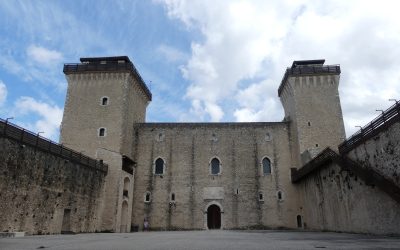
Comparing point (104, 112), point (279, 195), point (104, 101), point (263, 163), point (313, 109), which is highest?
point (104, 101)

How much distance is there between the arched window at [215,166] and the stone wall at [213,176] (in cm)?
33

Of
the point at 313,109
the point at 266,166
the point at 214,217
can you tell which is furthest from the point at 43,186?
the point at 313,109

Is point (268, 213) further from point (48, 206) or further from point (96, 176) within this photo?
point (48, 206)

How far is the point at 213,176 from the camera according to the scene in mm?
27828

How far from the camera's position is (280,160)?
91.6 feet

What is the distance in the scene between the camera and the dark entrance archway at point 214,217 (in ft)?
89.1

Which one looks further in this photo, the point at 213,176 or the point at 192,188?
the point at 213,176

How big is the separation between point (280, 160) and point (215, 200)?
6.03 meters

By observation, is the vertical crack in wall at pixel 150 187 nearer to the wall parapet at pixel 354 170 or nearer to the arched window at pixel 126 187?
the arched window at pixel 126 187

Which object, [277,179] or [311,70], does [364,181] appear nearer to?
[277,179]

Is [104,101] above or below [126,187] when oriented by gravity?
above

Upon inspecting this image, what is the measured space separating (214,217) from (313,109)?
1150cm

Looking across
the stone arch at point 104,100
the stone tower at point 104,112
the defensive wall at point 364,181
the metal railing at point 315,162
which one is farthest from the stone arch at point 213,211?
the stone arch at point 104,100

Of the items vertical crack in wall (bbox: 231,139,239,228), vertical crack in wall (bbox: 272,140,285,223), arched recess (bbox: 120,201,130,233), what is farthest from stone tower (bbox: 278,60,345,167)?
arched recess (bbox: 120,201,130,233)
